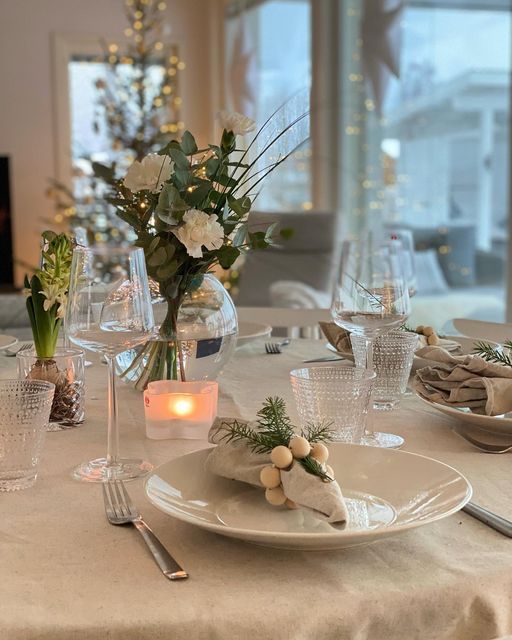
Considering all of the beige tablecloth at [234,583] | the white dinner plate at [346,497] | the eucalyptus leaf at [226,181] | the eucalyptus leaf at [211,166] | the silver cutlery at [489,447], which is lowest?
the beige tablecloth at [234,583]

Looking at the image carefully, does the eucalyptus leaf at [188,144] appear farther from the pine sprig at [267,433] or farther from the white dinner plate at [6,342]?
the white dinner plate at [6,342]

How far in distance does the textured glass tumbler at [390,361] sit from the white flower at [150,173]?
1.20ft

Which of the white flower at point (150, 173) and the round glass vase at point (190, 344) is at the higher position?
the white flower at point (150, 173)

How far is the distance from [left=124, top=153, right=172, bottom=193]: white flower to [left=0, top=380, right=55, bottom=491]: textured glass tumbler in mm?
373

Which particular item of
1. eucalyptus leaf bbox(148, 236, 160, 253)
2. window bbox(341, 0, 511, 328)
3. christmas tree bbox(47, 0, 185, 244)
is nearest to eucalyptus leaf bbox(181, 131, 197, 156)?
eucalyptus leaf bbox(148, 236, 160, 253)

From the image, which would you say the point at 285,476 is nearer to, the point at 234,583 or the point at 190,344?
the point at 234,583

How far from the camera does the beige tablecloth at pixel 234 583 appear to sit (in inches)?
25.9

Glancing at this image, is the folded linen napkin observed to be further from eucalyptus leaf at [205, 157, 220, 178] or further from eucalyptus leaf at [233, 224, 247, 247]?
eucalyptus leaf at [205, 157, 220, 178]

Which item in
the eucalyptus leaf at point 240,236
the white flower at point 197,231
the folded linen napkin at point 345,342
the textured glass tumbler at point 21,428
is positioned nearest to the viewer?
the textured glass tumbler at point 21,428

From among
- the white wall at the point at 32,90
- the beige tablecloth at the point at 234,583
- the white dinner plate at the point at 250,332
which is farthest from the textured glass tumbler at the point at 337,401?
the white wall at the point at 32,90

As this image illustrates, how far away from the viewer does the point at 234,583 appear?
27.9 inches

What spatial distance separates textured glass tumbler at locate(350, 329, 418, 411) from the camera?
4.22 feet

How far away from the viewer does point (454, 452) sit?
3.58ft

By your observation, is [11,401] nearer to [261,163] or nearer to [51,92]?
[261,163]
